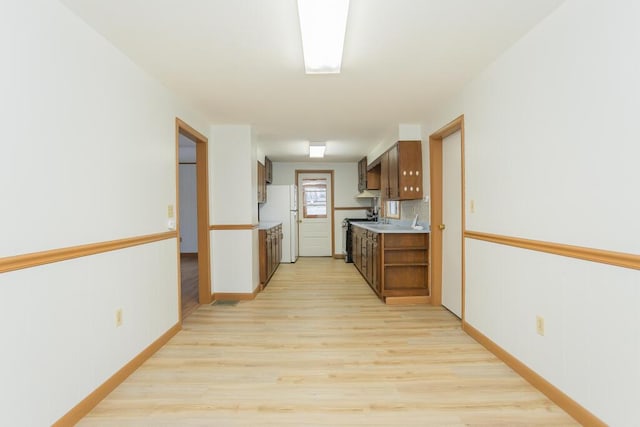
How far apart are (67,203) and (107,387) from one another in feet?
3.87

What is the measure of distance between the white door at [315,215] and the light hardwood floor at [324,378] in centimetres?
405

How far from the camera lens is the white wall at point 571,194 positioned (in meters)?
1.41

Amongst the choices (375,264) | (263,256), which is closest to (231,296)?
(263,256)

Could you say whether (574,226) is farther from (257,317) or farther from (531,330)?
(257,317)

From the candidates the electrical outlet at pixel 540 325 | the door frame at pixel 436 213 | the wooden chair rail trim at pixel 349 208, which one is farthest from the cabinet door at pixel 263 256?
the electrical outlet at pixel 540 325

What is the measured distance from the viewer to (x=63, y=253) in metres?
1.64

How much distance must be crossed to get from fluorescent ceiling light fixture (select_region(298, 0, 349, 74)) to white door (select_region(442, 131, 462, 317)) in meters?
1.73

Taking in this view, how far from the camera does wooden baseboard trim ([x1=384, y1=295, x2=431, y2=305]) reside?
3.78 m

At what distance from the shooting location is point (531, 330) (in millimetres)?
2031

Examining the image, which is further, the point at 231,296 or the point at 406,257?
the point at 231,296

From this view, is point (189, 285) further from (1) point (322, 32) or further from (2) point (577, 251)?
(2) point (577, 251)

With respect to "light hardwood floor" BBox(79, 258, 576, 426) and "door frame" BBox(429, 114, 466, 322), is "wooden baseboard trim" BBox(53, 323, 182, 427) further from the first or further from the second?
"door frame" BBox(429, 114, 466, 322)

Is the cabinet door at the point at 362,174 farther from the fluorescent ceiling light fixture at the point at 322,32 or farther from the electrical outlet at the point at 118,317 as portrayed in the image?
the electrical outlet at the point at 118,317

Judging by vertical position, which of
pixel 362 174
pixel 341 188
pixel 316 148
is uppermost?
pixel 316 148
